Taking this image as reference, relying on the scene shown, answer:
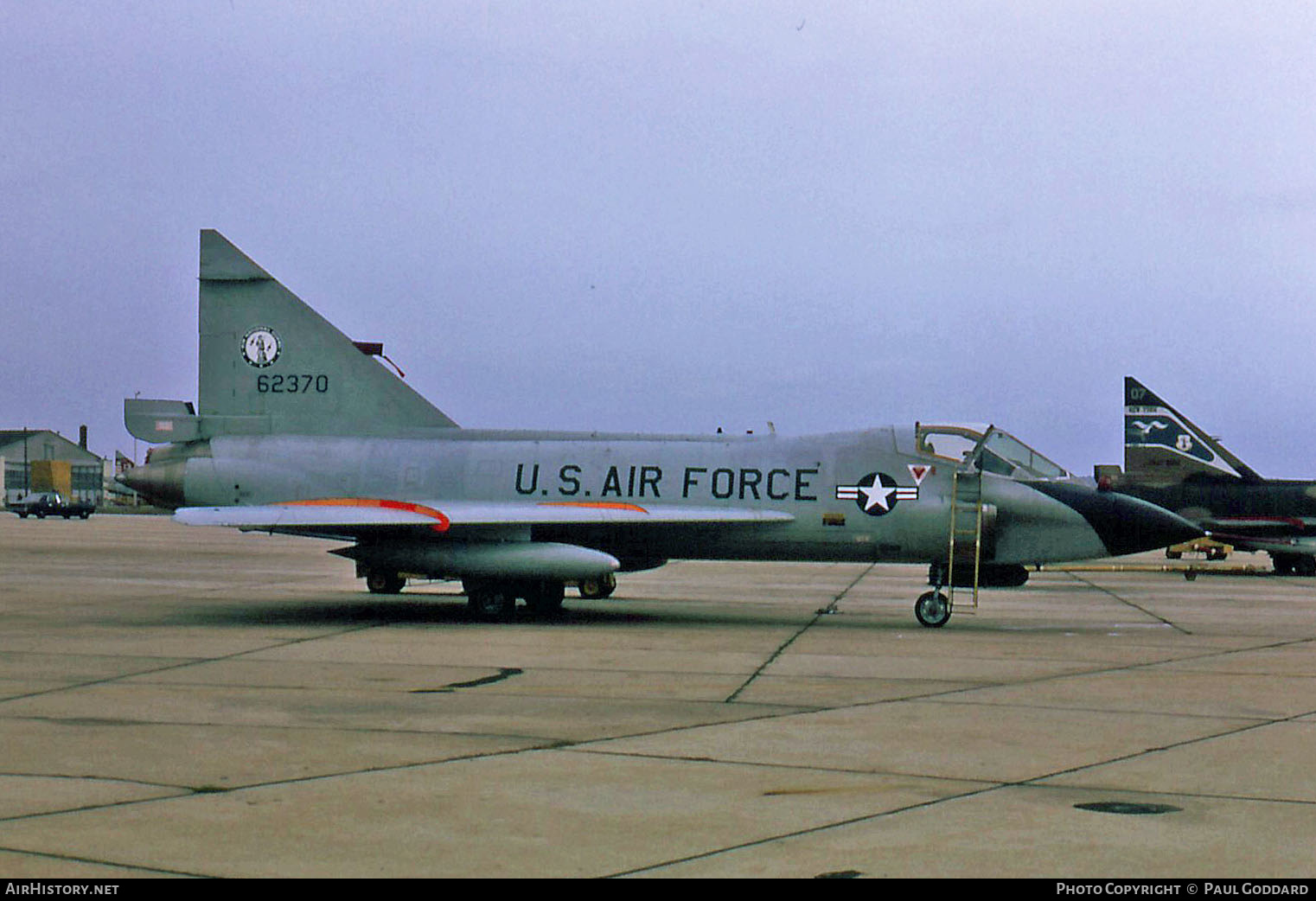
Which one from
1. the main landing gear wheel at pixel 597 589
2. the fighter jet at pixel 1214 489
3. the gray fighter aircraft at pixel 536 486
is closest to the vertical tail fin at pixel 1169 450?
the fighter jet at pixel 1214 489

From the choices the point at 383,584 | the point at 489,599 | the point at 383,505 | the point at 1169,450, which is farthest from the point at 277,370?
the point at 1169,450

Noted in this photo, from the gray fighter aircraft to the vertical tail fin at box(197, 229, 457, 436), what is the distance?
23 mm

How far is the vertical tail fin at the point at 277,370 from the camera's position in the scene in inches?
728

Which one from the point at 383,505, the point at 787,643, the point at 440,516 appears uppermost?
the point at 383,505

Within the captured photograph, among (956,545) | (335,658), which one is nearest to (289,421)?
(335,658)

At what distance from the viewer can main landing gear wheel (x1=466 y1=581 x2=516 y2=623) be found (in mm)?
17188

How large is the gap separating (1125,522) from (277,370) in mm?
10940

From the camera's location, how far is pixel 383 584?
2202cm

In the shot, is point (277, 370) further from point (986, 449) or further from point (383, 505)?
point (986, 449)

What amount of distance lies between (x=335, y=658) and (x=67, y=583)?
1218 centimetres

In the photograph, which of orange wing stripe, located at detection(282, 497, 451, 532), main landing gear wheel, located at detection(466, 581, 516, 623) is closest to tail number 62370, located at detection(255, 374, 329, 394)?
orange wing stripe, located at detection(282, 497, 451, 532)

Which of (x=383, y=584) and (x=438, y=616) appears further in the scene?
(x=383, y=584)

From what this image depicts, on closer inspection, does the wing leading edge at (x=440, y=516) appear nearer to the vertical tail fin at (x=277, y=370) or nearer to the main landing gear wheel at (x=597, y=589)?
the vertical tail fin at (x=277, y=370)

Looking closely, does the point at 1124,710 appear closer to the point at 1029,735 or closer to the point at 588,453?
the point at 1029,735
